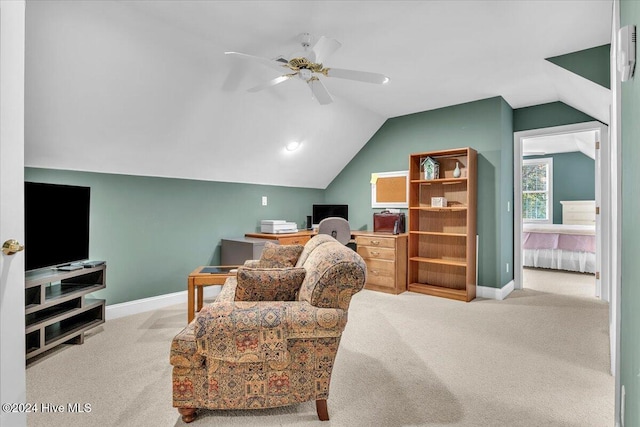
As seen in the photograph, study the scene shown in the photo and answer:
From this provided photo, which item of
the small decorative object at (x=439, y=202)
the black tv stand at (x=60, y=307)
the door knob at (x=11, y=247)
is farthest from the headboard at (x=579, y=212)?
the door knob at (x=11, y=247)

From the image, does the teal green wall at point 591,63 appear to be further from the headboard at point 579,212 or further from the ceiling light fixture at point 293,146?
the headboard at point 579,212

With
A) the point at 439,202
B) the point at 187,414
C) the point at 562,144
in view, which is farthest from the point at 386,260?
the point at 562,144

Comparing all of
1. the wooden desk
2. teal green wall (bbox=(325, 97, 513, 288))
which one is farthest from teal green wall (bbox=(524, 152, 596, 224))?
the wooden desk

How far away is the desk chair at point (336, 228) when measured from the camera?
423 centimetres

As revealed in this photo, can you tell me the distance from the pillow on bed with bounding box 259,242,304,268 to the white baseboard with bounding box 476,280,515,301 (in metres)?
2.74

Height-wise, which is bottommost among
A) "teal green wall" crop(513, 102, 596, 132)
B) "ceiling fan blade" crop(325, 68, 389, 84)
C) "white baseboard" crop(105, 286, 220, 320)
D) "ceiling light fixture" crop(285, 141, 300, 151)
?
"white baseboard" crop(105, 286, 220, 320)

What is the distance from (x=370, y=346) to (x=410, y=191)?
2415 mm

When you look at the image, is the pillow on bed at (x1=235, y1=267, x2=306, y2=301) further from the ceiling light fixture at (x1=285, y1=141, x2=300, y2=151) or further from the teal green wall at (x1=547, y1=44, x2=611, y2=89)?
the teal green wall at (x1=547, y1=44, x2=611, y2=89)

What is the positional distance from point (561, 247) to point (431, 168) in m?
3.11

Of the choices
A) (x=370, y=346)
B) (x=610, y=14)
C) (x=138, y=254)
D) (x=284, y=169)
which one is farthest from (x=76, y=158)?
(x=610, y=14)

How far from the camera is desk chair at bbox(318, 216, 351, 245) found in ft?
13.9

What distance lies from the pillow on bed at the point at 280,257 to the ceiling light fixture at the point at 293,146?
2.06 metres

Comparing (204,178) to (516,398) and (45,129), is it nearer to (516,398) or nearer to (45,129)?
(45,129)

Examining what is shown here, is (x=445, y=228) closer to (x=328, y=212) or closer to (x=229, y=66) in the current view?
(x=328, y=212)
